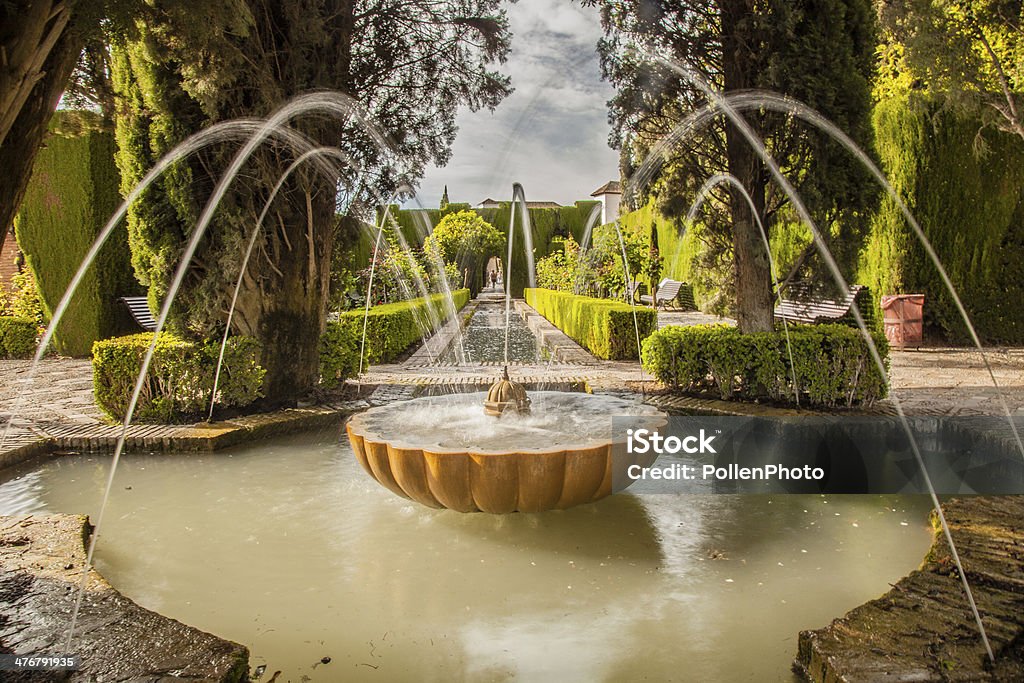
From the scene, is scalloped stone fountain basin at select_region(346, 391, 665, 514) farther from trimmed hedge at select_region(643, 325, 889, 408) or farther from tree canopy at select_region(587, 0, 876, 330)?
tree canopy at select_region(587, 0, 876, 330)

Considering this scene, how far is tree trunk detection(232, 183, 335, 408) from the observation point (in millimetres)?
6445

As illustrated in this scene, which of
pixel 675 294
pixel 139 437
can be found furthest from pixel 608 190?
pixel 139 437

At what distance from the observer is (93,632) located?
7.02 ft

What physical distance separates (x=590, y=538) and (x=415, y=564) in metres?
0.92

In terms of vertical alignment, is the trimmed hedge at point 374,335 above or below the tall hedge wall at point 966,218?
below

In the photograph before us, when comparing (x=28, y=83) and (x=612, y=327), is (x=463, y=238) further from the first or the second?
(x=28, y=83)

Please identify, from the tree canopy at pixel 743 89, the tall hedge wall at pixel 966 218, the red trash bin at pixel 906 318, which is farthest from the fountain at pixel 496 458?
the tall hedge wall at pixel 966 218

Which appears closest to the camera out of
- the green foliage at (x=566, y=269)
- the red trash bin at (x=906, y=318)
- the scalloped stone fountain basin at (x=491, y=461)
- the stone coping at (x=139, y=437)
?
the scalloped stone fountain basin at (x=491, y=461)

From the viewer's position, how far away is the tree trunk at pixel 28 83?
7.06 ft

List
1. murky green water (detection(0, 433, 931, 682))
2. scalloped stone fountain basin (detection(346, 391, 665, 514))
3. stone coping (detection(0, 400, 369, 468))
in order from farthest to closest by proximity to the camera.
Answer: stone coping (detection(0, 400, 369, 468)) → scalloped stone fountain basin (detection(346, 391, 665, 514)) → murky green water (detection(0, 433, 931, 682))

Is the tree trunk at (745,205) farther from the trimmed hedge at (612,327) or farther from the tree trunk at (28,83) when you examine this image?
the tree trunk at (28,83)

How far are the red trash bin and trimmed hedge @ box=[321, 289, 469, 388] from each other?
8.10 m

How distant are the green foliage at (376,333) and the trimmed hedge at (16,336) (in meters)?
6.25

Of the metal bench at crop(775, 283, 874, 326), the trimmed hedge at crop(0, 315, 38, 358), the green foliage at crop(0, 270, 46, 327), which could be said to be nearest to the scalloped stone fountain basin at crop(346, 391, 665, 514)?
Result: the metal bench at crop(775, 283, 874, 326)
